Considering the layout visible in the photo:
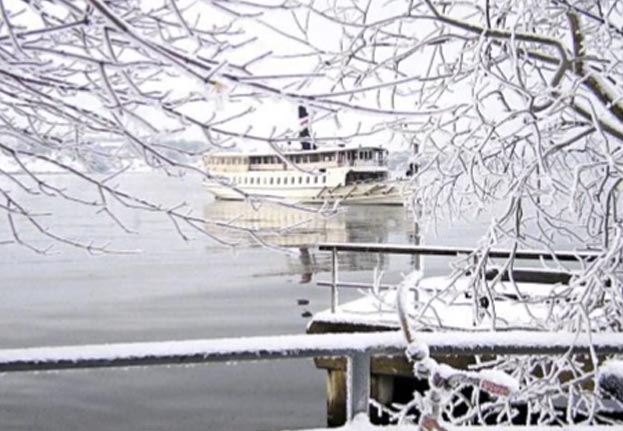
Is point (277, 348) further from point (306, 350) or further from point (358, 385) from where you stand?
point (358, 385)

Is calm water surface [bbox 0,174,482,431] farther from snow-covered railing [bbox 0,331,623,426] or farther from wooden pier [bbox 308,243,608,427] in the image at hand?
wooden pier [bbox 308,243,608,427]

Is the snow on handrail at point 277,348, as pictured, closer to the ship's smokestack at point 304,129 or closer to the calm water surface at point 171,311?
the ship's smokestack at point 304,129

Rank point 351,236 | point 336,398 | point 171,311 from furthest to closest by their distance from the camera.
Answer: point 351,236 → point 171,311 → point 336,398

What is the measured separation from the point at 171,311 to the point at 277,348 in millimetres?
14965

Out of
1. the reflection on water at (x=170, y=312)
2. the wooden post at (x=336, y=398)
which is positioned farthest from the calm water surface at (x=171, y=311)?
the wooden post at (x=336, y=398)

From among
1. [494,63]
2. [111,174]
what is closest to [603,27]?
[494,63]

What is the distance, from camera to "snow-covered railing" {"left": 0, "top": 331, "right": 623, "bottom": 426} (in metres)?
1.84

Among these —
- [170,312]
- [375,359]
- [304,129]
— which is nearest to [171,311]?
[170,312]

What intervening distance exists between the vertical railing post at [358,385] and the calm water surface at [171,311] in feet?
2.23

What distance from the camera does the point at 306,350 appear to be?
1.93 meters

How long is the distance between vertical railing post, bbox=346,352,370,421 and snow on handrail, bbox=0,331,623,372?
32 millimetres

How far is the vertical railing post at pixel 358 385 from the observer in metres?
1.99

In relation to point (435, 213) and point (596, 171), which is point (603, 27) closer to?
point (596, 171)

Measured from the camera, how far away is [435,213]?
178 inches
